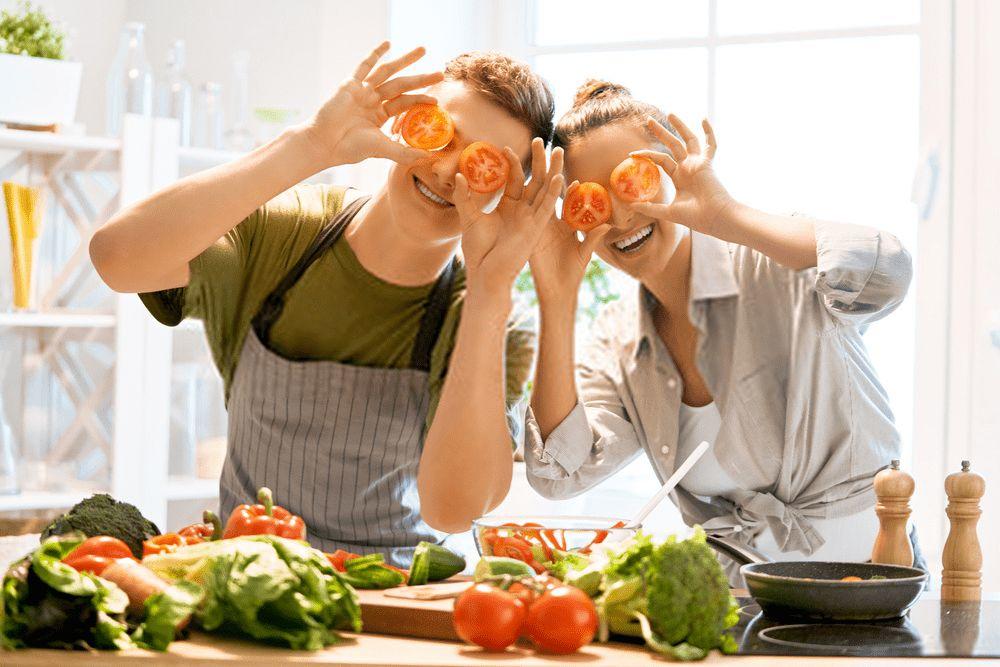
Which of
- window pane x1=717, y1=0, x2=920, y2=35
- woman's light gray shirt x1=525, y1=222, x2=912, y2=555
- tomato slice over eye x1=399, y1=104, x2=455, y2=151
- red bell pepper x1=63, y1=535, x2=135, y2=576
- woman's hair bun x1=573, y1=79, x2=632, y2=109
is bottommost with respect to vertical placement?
red bell pepper x1=63, y1=535, x2=135, y2=576

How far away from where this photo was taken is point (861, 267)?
6.25 ft

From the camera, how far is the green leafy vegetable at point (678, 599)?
1203 millimetres

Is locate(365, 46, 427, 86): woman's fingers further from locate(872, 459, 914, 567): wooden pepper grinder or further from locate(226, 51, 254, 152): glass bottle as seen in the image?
locate(226, 51, 254, 152): glass bottle

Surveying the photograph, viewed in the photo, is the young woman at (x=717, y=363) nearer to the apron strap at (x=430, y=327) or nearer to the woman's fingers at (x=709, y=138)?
the woman's fingers at (x=709, y=138)

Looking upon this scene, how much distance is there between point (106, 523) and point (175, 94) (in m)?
2.57

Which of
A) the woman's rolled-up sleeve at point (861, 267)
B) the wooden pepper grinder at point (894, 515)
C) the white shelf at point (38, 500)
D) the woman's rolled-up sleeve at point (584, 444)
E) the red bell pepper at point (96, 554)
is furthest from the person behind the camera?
the white shelf at point (38, 500)

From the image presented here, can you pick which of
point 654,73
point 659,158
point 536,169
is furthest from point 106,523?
point 654,73

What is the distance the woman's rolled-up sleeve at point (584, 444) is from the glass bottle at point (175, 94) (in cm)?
199

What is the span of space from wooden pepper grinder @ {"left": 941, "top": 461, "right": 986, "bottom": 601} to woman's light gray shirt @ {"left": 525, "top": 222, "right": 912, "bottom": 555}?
406mm

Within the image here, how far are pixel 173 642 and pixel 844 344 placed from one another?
1.40 meters

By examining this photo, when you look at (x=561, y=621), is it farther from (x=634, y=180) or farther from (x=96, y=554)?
(x=634, y=180)

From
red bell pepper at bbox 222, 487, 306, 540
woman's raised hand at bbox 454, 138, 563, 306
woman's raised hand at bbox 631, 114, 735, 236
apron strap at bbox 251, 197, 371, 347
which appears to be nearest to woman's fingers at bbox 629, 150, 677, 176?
woman's raised hand at bbox 631, 114, 735, 236

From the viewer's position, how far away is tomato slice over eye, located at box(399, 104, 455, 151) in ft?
6.48

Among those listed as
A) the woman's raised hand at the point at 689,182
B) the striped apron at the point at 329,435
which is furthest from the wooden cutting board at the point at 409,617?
the woman's raised hand at the point at 689,182
